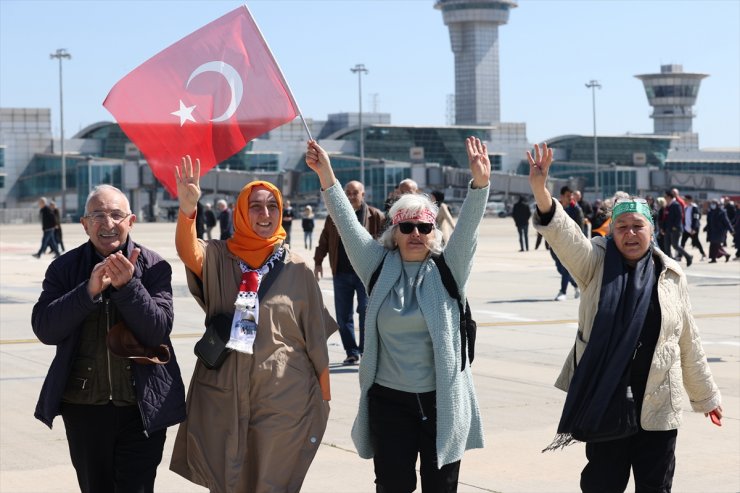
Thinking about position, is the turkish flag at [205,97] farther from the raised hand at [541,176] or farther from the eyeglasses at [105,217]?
the raised hand at [541,176]

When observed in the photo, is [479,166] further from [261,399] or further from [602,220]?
[602,220]

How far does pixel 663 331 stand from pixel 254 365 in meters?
1.75

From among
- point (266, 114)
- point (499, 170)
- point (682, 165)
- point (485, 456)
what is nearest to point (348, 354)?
point (485, 456)

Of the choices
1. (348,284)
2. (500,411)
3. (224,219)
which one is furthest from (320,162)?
(224,219)

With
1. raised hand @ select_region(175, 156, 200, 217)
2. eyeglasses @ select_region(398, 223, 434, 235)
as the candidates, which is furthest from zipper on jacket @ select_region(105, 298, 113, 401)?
eyeglasses @ select_region(398, 223, 434, 235)

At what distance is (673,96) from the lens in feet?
634

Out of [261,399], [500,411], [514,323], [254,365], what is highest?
[254,365]

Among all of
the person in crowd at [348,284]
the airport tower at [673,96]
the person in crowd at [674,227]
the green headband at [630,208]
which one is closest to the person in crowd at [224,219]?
the person in crowd at [674,227]

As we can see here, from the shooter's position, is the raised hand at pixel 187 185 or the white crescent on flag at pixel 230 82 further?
the white crescent on flag at pixel 230 82

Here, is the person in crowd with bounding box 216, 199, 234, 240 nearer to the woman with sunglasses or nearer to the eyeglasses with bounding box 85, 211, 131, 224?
the woman with sunglasses

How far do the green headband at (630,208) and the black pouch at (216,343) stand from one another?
5.72 ft

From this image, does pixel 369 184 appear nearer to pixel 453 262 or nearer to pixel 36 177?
pixel 36 177

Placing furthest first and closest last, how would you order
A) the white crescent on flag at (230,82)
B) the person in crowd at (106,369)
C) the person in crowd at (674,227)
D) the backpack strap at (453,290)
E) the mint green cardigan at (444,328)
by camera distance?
the person in crowd at (674,227), the white crescent on flag at (230,82), the backpack strap at (453,290), the mint green cardigan at (444,328), the person in crowd at (106,369)

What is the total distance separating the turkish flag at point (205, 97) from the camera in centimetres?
597
